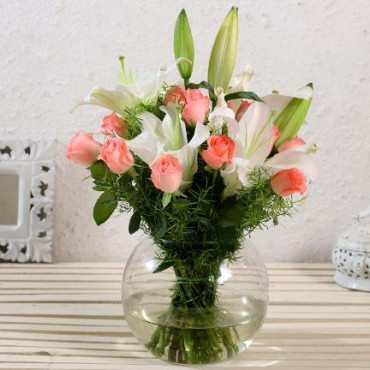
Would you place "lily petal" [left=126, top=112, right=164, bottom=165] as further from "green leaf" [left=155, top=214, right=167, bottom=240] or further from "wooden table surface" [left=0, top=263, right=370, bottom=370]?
"wooden table surface" [left=0, top=263, right=370, bottom=370]

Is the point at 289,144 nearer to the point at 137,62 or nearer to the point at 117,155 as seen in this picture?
the point at 117,155

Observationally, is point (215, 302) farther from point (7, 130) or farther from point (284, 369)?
point (7, 130)

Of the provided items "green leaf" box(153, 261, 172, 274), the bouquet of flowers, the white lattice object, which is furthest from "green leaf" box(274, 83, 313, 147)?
the white lattice object

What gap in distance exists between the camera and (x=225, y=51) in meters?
0.79

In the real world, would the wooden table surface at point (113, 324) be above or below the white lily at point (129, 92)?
below

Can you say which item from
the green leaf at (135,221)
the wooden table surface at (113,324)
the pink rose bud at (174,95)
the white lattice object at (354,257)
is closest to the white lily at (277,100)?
the pink rose bud at (174,95)

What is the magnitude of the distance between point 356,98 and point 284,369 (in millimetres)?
713

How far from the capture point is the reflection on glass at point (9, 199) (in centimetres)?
132

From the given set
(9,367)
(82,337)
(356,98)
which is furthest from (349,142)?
(9,367)

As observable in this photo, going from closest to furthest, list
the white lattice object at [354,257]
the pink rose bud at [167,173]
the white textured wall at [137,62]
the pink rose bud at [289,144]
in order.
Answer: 1. the pink rose bud at [167,173]
2. the pink rose bud at [289,144]
3. the white lattice object at [354,257]
4. the white textured wall at [137,62]

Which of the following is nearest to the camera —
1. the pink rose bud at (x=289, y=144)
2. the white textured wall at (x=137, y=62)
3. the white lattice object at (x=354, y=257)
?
the pink rose bud at (x=289, y=144)

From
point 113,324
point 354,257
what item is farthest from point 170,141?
point 354,257

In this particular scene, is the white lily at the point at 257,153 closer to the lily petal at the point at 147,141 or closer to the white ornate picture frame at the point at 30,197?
the lily petal at the point at 147,141

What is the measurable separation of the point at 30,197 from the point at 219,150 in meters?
0.71
